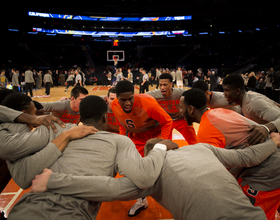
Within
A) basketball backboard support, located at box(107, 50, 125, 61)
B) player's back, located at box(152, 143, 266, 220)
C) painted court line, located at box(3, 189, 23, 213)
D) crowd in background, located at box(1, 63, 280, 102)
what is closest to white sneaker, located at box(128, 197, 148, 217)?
player's back, located at box(152, 143, 266, 220)

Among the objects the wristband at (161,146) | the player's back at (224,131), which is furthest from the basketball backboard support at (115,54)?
the wristband at (161,146)

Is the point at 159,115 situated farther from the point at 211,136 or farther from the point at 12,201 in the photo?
the point at 12,201

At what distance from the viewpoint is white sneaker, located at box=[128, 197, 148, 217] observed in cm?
258

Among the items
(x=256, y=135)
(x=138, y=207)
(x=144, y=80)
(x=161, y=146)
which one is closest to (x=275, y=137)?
(x=256, y=135)

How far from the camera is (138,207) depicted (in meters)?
2.64

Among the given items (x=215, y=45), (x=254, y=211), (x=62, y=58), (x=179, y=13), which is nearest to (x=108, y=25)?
(x=62, y=58)

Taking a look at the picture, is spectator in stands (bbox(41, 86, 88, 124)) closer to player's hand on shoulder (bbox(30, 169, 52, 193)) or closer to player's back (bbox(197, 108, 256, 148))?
player's hand on shoulder (bbox(30, 169, 52, 193))

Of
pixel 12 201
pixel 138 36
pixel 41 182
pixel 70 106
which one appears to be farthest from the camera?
pixel 138 36

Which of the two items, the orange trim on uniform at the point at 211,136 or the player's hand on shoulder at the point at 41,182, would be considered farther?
the orange trim on uniform at the point at 211,136

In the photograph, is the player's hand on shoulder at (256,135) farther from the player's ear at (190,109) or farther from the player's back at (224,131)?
the player's ear at (190,109)

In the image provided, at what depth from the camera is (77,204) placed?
134 cm

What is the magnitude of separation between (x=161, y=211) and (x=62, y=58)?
31.6 meters

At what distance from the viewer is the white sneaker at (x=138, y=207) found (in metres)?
2.58

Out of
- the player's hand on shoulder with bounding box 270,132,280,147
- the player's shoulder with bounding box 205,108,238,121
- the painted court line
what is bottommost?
the painted court line
